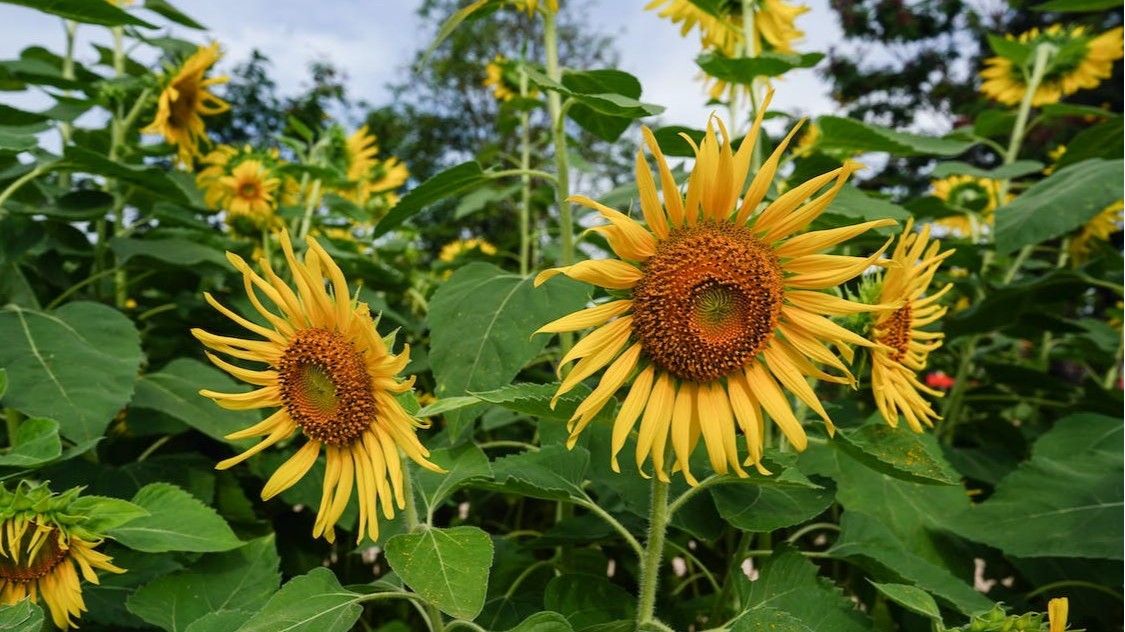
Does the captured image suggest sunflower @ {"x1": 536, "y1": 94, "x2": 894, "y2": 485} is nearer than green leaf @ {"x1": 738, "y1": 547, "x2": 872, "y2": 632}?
Yes

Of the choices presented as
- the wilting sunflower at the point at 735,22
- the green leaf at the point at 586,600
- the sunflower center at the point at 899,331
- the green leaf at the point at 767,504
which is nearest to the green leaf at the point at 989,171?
the wilting sunflower at the point at 735,22

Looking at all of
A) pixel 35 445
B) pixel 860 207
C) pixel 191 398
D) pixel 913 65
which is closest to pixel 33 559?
pixel 35 445

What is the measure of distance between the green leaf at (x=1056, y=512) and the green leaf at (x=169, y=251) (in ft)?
5.06

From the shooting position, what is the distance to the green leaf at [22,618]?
86 centimetres

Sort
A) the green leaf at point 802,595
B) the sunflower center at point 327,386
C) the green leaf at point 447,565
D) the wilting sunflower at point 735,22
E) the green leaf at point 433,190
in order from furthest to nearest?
the wilting sunflower at point 735,22
the green leaf at point 433,190
the green leaf at point 802,595
the sunflower center at point 327,386
the green leaf at point 447,565

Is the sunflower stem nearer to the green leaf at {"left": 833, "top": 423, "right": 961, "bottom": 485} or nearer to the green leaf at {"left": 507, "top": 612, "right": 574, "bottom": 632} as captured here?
the green leaf at {"left": 507, "top": 612, "right": 574, "bottom": 632}

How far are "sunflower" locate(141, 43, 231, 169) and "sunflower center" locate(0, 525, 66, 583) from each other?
1303 millimetres

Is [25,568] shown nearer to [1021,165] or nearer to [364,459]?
[364,459]

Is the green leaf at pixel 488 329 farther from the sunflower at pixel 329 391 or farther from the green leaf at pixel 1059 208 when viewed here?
the green leaf at pixel 1059 208

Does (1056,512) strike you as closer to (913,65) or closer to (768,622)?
(768,622)

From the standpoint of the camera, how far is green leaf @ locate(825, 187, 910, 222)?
131 centimetres

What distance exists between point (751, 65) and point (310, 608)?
1253mm

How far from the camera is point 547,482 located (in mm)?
1087

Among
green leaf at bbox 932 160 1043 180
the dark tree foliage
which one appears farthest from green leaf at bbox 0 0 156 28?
the dark tree foliage
